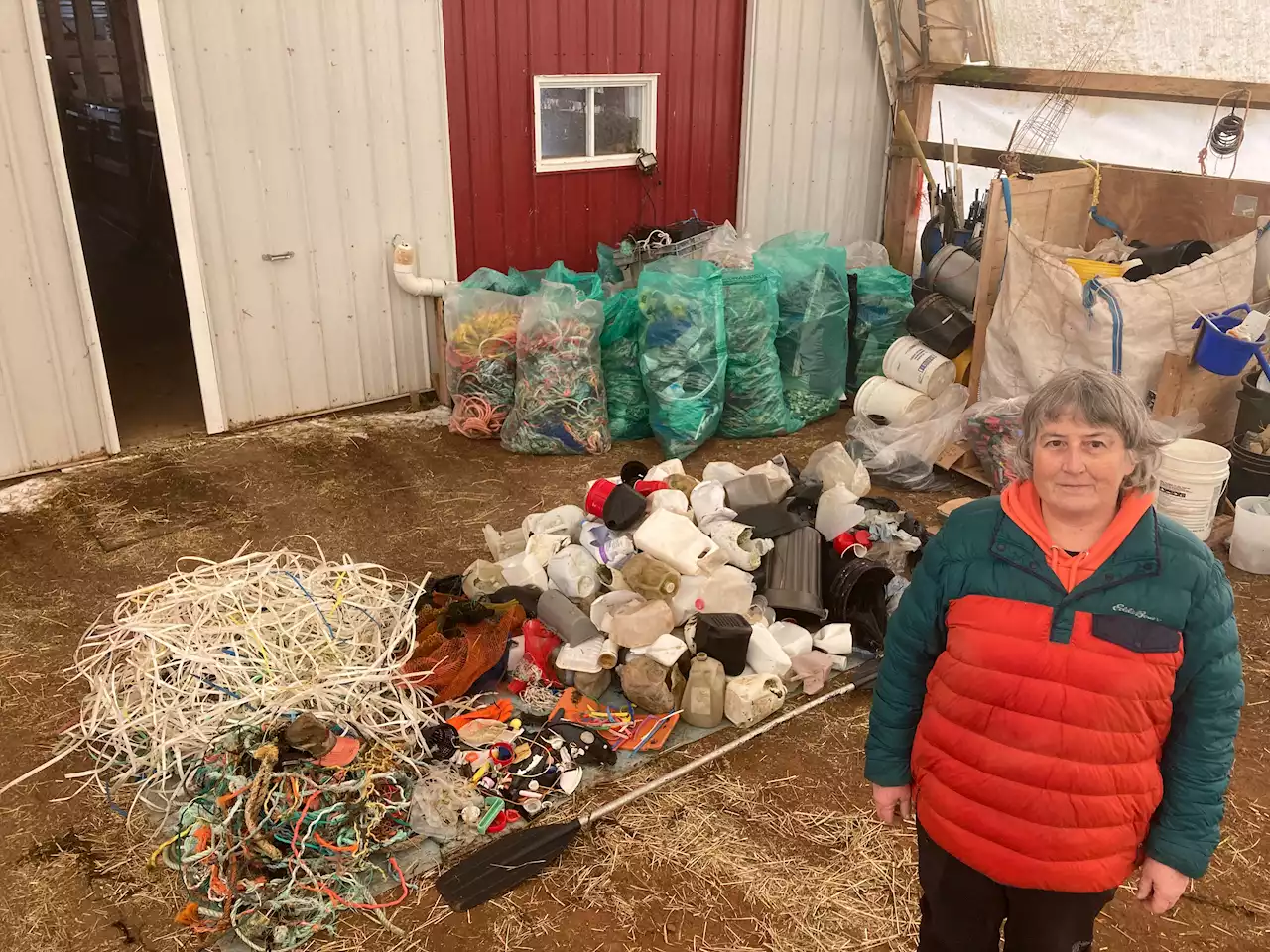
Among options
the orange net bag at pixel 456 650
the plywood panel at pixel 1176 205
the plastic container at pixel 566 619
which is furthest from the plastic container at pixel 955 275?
the orange net bag at pixel 456 650

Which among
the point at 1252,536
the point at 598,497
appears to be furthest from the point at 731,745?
the point at 1252,536

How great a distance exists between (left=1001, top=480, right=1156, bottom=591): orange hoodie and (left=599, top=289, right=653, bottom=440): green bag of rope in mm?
3538

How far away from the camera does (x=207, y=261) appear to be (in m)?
4.79

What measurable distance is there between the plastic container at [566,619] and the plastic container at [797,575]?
62cm

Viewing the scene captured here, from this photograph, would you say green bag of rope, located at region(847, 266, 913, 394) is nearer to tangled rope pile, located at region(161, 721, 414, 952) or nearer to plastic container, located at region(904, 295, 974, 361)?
plastic container, located at region(904, 295, 974, 361)

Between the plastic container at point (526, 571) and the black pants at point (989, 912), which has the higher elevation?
the black pants at point (989, 912)

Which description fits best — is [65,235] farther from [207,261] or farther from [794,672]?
[794,672]

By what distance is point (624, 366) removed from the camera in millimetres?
5152

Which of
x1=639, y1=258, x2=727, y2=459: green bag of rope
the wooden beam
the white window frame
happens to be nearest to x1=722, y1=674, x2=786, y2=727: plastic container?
x1=639, y1=258, x2=727, y2=459: green bag of rope

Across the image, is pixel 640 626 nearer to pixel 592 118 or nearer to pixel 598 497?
pixel 598 497

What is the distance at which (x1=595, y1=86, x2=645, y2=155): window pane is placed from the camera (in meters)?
5.77

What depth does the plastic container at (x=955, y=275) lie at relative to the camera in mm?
5176

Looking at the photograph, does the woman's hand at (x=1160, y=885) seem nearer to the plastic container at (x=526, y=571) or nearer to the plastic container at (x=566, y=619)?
the plastic container at (x=566, y=619)

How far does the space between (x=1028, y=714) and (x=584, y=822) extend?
1.40 metres
